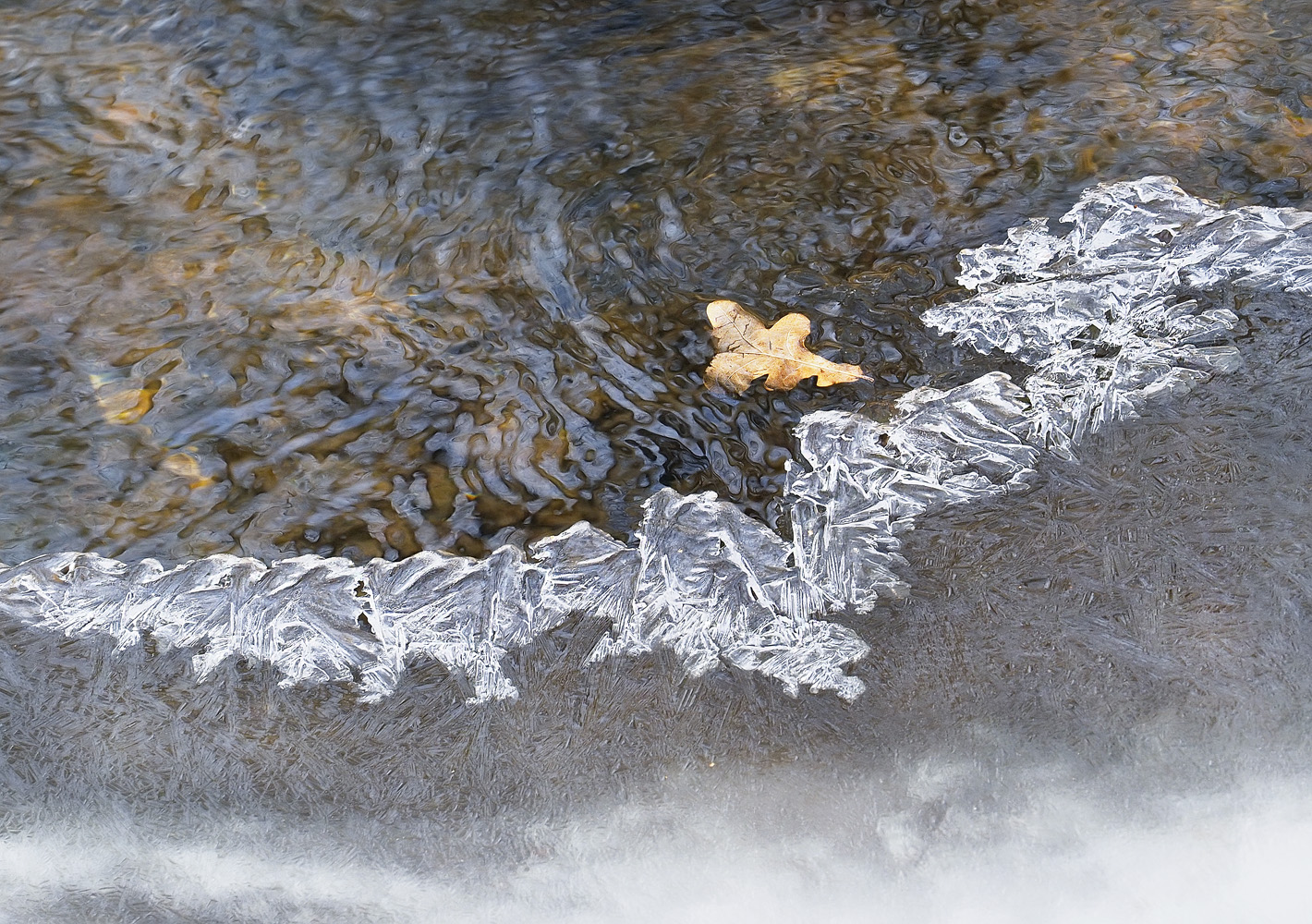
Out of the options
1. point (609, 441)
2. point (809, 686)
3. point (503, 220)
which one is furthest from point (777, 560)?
point (503, 220)

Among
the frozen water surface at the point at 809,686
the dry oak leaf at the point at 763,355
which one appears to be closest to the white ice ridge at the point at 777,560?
the frozen water surface at the point at 809,686

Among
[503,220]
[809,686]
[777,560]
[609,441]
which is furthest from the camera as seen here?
[503,220]

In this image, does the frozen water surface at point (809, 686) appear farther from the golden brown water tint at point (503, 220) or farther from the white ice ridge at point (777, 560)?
the golden brown water tint at point (503, 220)

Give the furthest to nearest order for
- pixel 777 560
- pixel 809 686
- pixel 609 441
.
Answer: pixel 609 441
pixel 777 560
pixel 809 686

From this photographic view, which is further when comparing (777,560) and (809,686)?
(777,560)

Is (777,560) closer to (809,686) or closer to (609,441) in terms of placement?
(809,686)

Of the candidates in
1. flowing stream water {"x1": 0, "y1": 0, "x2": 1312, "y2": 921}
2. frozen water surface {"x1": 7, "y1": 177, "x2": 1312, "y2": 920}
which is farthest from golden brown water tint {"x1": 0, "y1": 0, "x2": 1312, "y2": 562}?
frozen water surface {"x1": 7, "y1": 177, "x2": 1312, "y2": 920}

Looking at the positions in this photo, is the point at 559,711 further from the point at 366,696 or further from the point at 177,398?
the point at 177,398
